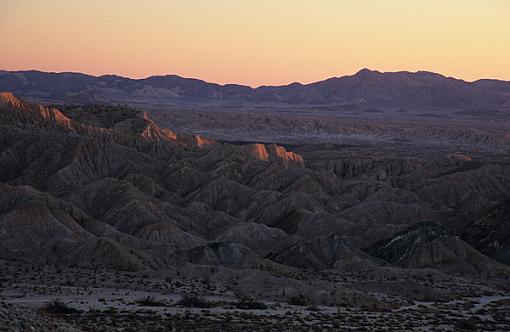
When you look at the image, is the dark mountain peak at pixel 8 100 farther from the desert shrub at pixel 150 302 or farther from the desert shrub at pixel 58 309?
the desert shrub at pixel 58 309

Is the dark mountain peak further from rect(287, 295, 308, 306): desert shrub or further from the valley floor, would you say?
rect(287, 295, 308, 306): desert shrub

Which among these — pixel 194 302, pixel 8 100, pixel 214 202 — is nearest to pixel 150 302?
pixel 194 302

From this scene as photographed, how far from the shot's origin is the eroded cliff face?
66.4 metres

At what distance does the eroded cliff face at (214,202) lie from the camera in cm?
6644

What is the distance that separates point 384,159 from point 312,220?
4624 cm

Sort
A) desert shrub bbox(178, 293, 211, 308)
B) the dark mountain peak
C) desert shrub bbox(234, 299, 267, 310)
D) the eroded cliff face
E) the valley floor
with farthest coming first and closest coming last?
the dark mountain peak < the eroded cliff face < desert shrub bbox(234, 299, 267, 310) < desert shrub bbox(178, 293, 211, 308) < the valley floor

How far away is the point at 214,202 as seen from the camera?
313 feet

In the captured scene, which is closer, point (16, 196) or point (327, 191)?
point (16, 196)

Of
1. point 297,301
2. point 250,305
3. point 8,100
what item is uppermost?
point 8,100

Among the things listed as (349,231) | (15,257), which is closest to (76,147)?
(349,231)

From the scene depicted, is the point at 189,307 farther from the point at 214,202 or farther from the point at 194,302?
the point at 214,202

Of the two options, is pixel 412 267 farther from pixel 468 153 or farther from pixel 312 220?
pixel 468 153

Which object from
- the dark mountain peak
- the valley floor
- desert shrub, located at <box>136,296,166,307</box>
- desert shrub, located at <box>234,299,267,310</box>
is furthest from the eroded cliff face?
desert shrub, located at <box>234,299,267,310</box>

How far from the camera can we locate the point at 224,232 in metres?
79.1
